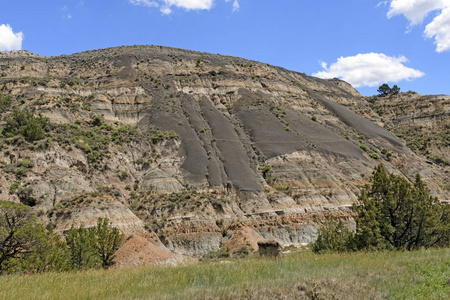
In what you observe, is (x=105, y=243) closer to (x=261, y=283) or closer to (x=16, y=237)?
(x=16, y=237)

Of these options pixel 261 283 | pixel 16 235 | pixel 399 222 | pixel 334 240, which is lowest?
pixel 334 240

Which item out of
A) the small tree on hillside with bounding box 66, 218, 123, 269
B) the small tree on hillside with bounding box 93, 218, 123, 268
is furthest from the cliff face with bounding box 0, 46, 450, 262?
the small tree on hillside with bounding box 66, 218, 123, 269

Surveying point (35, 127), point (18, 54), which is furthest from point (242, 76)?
point (18, 54)

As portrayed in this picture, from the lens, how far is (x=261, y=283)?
913 cm

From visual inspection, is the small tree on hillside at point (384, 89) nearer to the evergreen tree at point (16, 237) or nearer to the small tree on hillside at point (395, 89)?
the small tree on hillside at point (395, 89)

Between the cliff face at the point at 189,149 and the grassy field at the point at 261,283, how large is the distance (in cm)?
2506

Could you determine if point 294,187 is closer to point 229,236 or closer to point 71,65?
point 229,236

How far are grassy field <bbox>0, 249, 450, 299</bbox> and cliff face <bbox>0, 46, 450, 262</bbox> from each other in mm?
25062

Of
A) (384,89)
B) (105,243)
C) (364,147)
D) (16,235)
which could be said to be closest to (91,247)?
(105,243)

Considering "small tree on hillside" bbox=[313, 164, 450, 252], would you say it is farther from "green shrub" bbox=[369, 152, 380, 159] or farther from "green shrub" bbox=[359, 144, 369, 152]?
"green shrub" bbox=[359, 144, 369, 152]

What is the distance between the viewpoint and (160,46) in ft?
287

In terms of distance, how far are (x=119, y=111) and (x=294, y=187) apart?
35.3 m

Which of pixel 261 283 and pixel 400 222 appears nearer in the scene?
pixel 261 283

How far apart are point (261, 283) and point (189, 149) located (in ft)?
149
